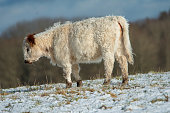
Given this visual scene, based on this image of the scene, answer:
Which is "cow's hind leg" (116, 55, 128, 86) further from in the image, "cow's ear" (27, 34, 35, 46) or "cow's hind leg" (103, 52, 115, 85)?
"cow's ear" (27, 34, 35, 46)

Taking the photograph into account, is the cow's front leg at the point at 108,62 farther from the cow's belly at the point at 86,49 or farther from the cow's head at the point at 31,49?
the cow's head at the point at 31,49

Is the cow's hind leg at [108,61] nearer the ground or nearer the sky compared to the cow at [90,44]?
nearer the ground

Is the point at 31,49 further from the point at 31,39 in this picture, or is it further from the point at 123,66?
the point at 123,66

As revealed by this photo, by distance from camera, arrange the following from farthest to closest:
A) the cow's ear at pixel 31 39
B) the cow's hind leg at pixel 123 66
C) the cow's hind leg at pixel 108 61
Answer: the cow's ear at pixel 31 39 → the cow's hind leg at pixel 123 66 → the cow's hind leg at pixel 108 61

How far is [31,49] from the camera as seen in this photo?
33.9 ft

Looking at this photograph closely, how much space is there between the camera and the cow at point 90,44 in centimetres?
883

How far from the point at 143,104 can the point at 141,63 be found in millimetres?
27166

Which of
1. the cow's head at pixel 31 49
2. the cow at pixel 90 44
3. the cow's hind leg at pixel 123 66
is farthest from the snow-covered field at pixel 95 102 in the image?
the cow's head at pixel 31 49

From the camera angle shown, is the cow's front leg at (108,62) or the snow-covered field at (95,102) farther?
the cow's front leg at (108,62)

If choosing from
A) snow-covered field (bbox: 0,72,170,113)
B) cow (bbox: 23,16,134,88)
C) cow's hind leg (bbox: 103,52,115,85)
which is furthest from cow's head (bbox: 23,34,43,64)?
snow-covered field (bbox: 0,72,170,113)

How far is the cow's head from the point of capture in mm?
10237

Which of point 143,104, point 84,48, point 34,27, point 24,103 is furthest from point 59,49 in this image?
Result: point 34,27

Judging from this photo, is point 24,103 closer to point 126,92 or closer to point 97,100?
point 97,100

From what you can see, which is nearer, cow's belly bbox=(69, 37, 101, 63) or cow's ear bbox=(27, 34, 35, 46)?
cow's belly bbox=(69, 37, 101, 63)
